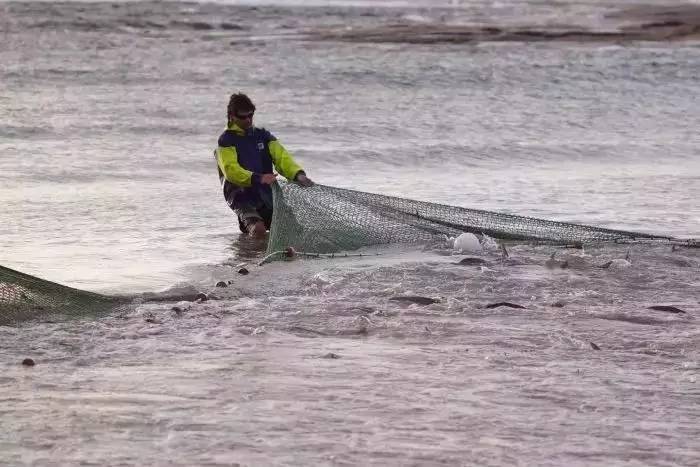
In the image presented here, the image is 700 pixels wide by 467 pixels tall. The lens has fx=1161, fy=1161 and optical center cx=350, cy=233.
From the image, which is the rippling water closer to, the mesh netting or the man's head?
the mesh netting

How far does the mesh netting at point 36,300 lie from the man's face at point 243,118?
8.00 feet

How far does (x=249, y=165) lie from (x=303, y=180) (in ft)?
2.20

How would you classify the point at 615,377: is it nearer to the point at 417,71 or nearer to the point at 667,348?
the point at 667,348

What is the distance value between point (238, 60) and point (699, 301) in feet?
67.4

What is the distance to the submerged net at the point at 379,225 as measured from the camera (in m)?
7.52

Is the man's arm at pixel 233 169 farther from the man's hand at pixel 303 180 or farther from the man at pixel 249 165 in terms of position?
the man's hand at pixel 303 180

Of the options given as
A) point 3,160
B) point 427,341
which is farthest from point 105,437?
point 3,160

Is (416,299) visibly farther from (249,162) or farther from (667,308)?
(249,162)

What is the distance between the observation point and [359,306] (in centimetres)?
623

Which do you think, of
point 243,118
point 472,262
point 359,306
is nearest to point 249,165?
point 243,118

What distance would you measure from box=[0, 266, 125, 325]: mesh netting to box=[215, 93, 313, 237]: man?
2.10m

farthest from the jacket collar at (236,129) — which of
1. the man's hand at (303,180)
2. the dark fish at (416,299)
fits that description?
the dark fish at (416,299)

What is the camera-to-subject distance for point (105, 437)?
4.24 meters

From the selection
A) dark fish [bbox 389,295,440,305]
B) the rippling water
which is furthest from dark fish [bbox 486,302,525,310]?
dark fish [bbox 389,295,440,305]
